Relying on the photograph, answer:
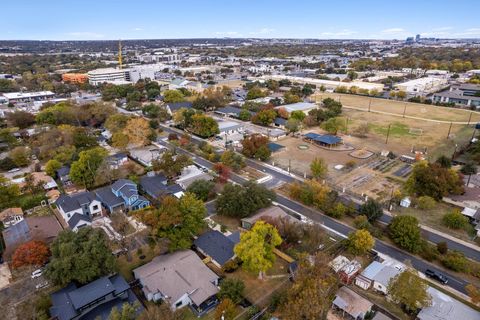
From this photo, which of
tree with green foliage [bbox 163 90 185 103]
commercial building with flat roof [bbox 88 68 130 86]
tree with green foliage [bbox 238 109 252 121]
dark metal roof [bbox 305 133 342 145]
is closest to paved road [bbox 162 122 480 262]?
dark metal roof [bbox 305 133 342 145]

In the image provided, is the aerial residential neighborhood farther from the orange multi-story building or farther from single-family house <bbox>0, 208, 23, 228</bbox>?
the orange multi-story building

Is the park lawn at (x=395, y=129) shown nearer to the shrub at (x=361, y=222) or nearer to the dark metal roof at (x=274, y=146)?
the dark metal roof at (x=274, y=146)

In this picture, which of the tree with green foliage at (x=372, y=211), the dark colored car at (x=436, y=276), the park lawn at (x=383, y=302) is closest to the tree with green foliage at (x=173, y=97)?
the tree with green foliage at (x=372, y=211)

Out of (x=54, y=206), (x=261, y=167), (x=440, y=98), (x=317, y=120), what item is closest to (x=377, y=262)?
(x=261, y=167)

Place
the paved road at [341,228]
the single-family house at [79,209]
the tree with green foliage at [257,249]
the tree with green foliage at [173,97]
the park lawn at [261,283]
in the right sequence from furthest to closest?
the tree with green foliage at [173,97]
the single-family house at [79,209]
the paved road at [341,228]
the tree with green foliage at [257,249]
the park lawn at [261,283]

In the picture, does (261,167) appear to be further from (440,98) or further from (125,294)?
(440,98)

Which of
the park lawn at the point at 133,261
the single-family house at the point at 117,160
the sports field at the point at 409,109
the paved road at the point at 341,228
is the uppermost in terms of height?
the sports field at the point at 409,109

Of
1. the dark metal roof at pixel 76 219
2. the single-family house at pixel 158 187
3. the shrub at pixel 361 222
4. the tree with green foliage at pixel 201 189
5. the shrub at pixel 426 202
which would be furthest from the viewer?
the single-family house at pixel 158 187
